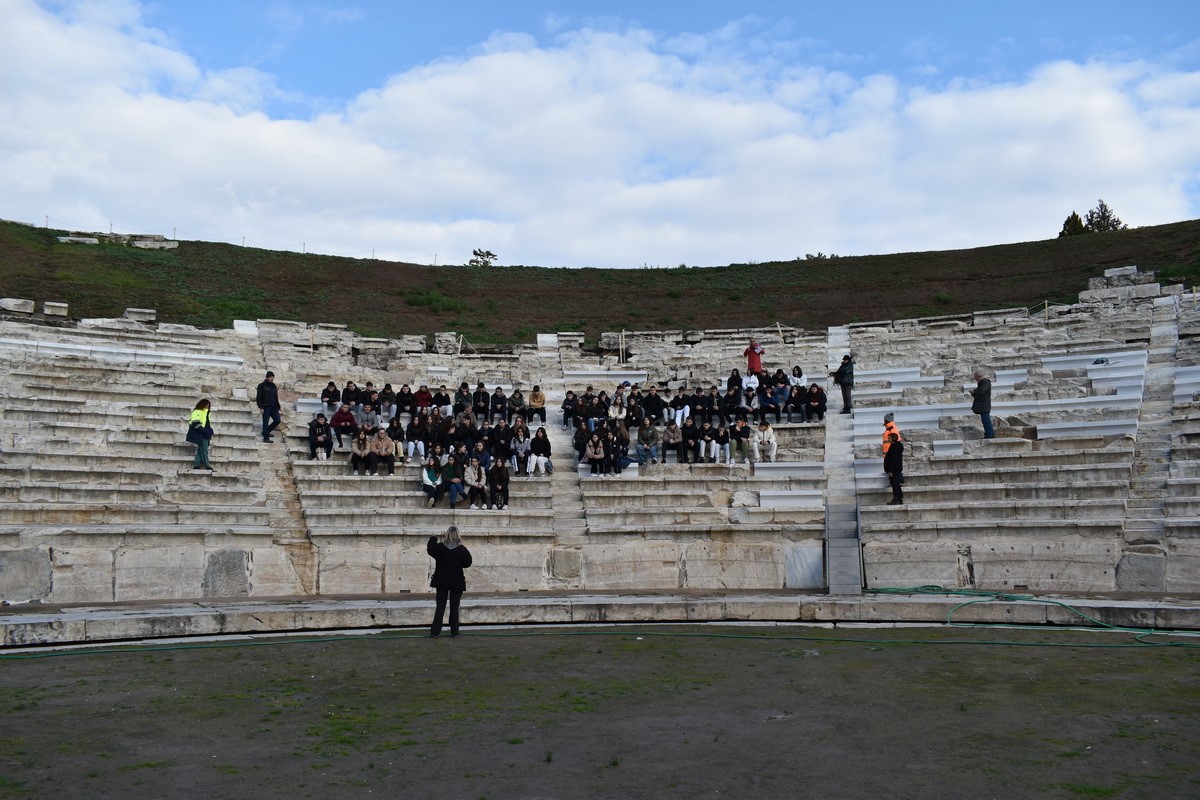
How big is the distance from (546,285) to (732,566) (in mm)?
27809

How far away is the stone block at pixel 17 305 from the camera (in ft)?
92.7

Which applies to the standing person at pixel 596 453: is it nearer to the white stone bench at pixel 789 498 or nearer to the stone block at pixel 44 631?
the white stone bench at pixel 789 498

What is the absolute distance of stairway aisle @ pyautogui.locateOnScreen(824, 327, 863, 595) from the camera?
16.5m

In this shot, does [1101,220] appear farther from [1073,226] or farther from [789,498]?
[789,498]

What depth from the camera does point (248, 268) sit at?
139 ft

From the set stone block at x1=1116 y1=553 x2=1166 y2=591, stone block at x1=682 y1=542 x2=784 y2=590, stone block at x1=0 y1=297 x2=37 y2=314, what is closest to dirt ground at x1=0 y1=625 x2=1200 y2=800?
stone block at x1=1116 y1=553 x2=1166 y2=591

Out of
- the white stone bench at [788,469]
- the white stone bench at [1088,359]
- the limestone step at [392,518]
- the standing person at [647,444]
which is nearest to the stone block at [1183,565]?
the white stone bench at [788,469]

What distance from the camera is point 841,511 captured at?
18.4 m

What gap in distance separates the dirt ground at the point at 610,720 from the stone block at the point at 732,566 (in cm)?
535

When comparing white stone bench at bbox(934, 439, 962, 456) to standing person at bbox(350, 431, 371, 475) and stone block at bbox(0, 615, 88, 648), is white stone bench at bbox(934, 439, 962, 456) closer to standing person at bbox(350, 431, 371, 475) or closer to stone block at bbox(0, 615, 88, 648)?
standing person at bbox(350, 431, 371, 475)

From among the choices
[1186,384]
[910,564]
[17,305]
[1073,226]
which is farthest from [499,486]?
[1073,226]

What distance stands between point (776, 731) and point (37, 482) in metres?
13.7

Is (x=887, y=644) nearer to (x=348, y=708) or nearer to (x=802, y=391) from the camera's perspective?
(x=348, y=708)

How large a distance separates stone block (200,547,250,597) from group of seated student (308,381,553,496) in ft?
11.2
